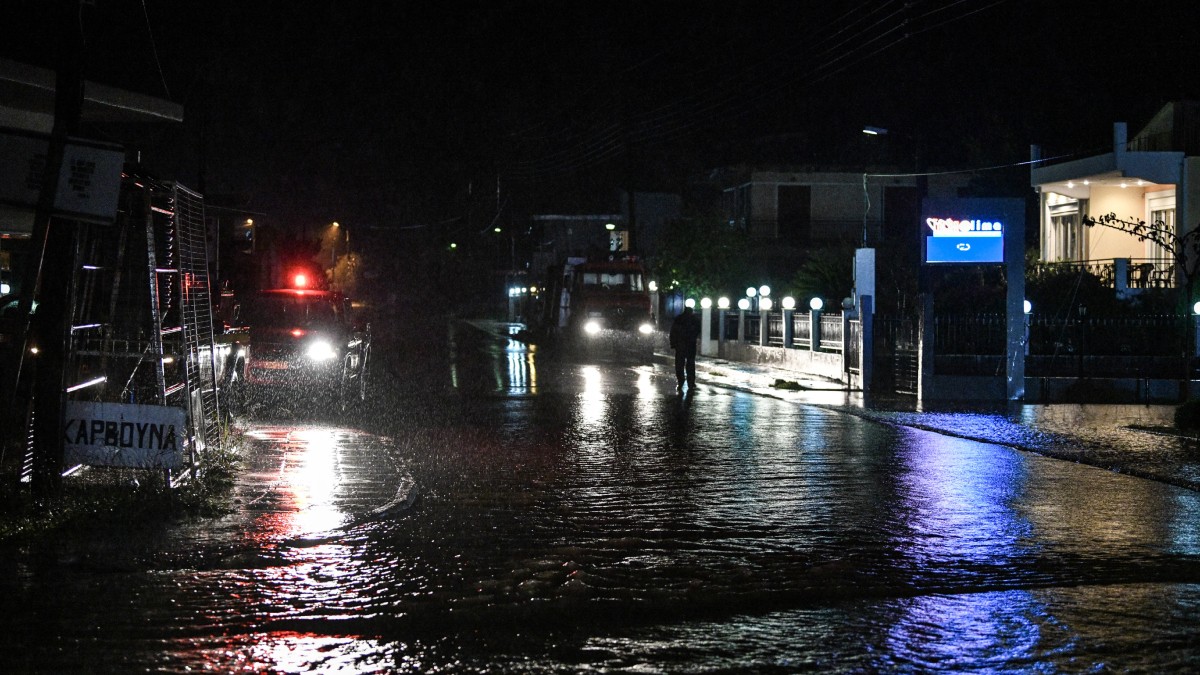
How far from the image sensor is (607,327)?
40.8 meters

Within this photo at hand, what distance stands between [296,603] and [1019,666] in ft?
13.2

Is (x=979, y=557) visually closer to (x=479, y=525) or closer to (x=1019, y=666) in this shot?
(x=1019, y=666)

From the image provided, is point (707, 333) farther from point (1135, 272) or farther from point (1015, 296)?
point (1015, 296)

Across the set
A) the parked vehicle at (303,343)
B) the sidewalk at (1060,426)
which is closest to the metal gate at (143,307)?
the parked vehicle at (303,343)

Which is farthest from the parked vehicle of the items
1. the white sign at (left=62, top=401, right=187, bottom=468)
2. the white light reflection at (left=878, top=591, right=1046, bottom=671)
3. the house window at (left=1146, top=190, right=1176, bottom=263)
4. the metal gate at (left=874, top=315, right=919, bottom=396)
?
the house window at (left=1146, top=190, right=1176, bottom=263)

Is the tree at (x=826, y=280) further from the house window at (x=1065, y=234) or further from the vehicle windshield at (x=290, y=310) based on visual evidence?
the vehicle windshield at (x=290, y=310)

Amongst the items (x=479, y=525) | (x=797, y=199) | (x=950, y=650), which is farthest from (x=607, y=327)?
(x=950, y=650)

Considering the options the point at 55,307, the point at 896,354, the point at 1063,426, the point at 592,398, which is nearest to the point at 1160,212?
the point at 896,354

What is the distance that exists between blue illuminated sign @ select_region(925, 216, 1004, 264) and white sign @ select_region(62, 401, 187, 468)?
18.4m

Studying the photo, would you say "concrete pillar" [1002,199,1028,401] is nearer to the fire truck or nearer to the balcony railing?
the balcony railing

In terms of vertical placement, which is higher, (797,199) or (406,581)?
(797,199)

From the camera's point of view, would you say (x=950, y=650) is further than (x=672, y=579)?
No

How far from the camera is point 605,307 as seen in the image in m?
41.0

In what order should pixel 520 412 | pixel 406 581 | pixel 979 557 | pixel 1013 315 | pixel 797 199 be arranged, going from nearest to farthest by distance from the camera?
pixel 406 581, pixel 979 557, pixel 520 412, pixel 1013 315, pixel 797 199
